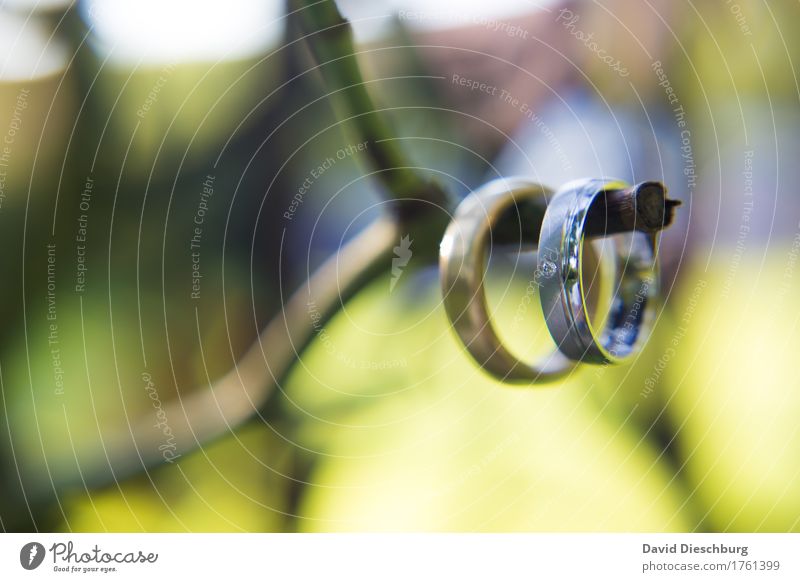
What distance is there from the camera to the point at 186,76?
18.4 inches

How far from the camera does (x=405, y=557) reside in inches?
17.3

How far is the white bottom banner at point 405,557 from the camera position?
17.0 inches

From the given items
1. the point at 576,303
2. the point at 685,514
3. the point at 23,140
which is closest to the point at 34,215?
the point at 23,140

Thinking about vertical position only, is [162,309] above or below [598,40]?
below

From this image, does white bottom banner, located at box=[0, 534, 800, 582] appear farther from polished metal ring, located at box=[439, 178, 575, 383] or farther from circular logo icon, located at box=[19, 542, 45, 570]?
polished metal ring, located at box=[439, 178, 575, 383]

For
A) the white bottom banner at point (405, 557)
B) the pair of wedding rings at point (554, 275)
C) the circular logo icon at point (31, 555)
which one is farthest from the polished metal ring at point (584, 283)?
the circular logo icon at point (31, 555)

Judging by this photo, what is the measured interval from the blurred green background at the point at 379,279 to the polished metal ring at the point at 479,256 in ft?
0.06

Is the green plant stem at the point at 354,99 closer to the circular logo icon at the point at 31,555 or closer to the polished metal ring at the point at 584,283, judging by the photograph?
the polished metal ring at the point at 584,283

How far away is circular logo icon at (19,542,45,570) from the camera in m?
0.43

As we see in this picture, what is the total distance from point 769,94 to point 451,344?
0.26 meters

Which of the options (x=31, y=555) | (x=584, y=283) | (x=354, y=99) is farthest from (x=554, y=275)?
(x=31, y=555)

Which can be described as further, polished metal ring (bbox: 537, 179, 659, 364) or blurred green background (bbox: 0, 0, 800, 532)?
blurred green background (bbox: 0, 0, 800, 532)

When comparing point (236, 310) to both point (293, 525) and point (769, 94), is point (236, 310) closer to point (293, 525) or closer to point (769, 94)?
point (293, 525)

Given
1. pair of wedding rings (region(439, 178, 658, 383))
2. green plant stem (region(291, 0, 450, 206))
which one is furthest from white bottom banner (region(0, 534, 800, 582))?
green plant stem (region(291, 0, 450, 206))
